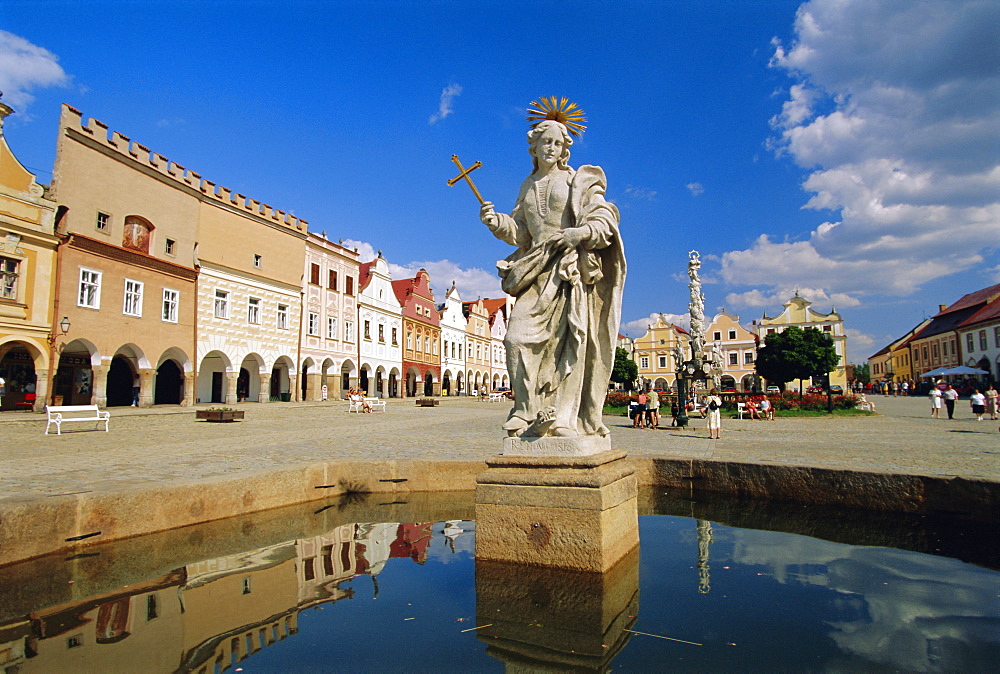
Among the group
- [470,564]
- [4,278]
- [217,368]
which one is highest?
[4,278]

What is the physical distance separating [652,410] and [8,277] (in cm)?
2357

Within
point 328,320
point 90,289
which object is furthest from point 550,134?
point 328,320

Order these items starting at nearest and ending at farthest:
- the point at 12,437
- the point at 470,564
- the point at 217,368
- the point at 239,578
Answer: the point at 239,578
the point at 470,564
the point at 12,437
the point at 217,368

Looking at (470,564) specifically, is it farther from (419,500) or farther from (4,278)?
(4,278)

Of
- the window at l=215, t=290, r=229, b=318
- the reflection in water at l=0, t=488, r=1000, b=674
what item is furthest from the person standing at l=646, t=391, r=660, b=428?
the window at l=215, t=290, r=229, b=318

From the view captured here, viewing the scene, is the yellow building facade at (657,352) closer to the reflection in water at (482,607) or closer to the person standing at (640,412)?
the person standing at (640,412)

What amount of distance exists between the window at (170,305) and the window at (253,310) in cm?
463

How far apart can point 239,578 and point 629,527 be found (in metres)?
2.41

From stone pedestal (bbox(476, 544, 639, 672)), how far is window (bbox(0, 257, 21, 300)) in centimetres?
2517

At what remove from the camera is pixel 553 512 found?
10.9 feet

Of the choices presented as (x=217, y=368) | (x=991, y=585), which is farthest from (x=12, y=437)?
(x=217, y=368)

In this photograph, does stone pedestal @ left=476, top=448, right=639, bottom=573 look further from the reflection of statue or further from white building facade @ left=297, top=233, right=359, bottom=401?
white building facade @ left=297, top=233, right=359, bottom=401

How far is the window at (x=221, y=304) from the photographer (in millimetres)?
30406

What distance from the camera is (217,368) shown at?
1310 inches
